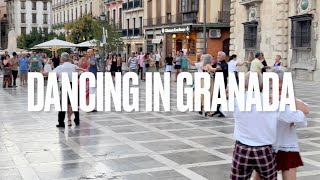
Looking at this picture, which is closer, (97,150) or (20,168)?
(20,168)

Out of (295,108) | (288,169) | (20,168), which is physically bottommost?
(20,168)

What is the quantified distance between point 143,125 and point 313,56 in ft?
44.5

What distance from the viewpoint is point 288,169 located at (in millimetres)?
4645

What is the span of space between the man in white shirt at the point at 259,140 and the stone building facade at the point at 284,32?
1823 centimetres

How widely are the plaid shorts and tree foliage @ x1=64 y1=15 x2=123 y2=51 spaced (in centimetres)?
2836

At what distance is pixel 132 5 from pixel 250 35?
2662 cm

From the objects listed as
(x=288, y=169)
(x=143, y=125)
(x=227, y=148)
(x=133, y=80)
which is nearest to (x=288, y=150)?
(x=288, y=169)

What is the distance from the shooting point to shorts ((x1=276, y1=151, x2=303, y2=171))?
4.63 meters

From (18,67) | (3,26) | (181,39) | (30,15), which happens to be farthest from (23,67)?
(3,26)

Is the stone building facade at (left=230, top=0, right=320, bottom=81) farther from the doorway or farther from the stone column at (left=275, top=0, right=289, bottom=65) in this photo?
the doorway

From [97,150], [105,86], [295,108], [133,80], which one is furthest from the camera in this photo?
[133,80]

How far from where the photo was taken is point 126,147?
27.2 feet

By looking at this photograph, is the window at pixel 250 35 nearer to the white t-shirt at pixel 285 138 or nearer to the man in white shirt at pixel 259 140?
the white t-shirt at pixel 285 138

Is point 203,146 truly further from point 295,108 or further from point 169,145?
point 295,108
